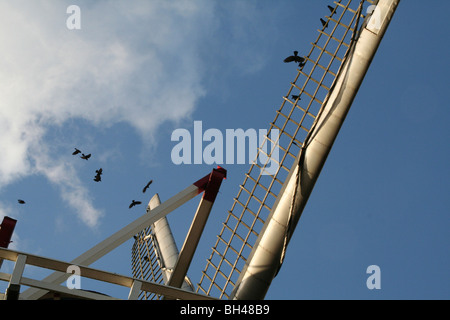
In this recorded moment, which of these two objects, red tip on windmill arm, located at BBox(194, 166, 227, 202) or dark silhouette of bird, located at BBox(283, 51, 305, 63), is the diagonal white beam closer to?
red tip on windmill arm, located at BBox(194, 166, 227, 202)

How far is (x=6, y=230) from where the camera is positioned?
470 inches

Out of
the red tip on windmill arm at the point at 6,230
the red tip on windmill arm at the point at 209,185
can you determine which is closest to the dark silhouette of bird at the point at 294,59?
the red tip on windmill arm at the point at 209,185

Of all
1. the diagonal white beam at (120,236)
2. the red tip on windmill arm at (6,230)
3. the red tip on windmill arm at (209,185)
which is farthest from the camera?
the red tip on windmill arm at (6,230)

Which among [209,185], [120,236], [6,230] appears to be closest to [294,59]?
[209,185]

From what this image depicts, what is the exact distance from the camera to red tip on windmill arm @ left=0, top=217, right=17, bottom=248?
38.9ft

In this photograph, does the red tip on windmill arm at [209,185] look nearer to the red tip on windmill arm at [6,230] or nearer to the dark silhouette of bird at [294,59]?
the dark silhouette of bird at [294,59]

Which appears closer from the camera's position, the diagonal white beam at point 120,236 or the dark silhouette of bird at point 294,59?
the diagonal white beam at point 120,236

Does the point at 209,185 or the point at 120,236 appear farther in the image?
the point at 209,185

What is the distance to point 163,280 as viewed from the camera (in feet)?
53.7

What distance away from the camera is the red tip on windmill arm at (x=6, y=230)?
11852 millimetres

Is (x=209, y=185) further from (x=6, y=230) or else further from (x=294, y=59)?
(x=6, y=230)

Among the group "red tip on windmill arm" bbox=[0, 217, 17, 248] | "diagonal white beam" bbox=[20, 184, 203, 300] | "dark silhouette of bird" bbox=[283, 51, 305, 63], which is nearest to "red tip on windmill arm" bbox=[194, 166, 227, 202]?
"diagonal white beam" bbox=[20, 184, 203, 300]

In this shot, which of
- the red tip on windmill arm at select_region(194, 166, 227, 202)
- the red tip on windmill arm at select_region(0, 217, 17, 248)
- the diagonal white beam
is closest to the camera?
the diagonal white beam
